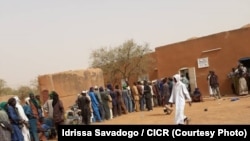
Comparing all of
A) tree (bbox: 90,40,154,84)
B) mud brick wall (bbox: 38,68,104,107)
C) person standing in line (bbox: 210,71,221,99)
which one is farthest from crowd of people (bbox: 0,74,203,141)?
tree (bbox: 90,40,154,84)

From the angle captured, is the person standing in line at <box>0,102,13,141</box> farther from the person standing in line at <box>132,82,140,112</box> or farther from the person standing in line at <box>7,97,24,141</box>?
the person standing in line at <box>132,82,140,112</box>

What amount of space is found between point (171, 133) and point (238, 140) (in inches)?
30.5

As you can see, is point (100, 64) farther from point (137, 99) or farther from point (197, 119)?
point (197, 119)

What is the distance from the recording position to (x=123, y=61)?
3572 centimetres

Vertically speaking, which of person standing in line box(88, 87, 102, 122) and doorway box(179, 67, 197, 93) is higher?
doorway box(179, 67, 197, 93)

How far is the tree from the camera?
116 ft

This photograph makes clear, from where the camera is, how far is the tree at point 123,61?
35.2 m

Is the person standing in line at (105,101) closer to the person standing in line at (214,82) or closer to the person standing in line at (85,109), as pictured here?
the person standing in line at (85,109)

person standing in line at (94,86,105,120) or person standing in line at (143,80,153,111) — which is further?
person standing in line at (143,80,153,111)

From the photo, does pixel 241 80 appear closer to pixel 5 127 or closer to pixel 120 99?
pixel 120 99

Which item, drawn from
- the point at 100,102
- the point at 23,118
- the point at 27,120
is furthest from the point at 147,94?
the point at 23,118

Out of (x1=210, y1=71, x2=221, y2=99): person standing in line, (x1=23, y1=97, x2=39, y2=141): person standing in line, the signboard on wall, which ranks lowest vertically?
(x1=23, y1=97, x2=39, y2=141): person standing in line

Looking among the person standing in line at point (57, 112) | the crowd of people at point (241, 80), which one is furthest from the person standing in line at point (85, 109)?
the crowd of people at point (241, 80)

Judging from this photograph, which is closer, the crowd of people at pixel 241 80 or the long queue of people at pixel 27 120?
the long queue of people at pixel 27 120
